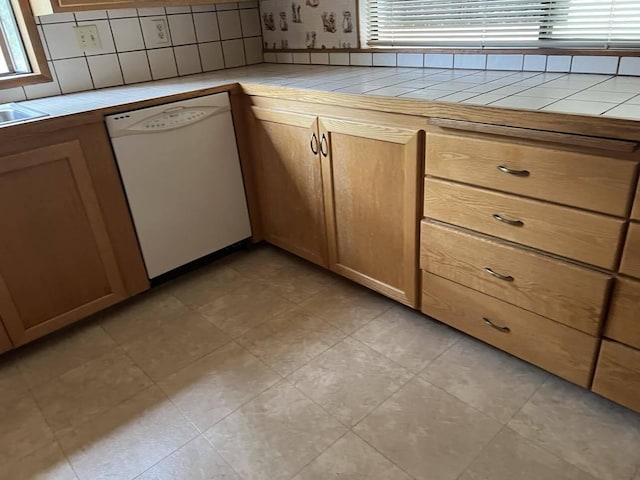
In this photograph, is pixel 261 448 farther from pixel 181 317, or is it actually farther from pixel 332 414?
pixel 181 317

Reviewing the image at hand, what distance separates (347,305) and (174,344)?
0.70 metres

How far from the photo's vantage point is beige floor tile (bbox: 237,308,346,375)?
1.71 meters

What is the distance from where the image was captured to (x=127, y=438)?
145 cm

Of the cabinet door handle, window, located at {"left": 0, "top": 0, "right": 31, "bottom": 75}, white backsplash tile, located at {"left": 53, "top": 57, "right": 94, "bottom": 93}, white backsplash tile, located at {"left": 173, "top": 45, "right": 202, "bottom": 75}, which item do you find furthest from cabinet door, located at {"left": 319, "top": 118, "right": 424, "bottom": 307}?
window, located at {"left": 0, "top": 0, "right": 31, "bottom": 75}

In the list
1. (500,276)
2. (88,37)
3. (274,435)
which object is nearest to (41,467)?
(274,435)

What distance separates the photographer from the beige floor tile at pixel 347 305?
1.90 m

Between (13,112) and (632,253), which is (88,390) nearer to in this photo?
(13,112)

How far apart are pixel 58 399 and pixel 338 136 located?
1.34m

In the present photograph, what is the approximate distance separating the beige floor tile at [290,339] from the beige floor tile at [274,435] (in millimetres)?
160

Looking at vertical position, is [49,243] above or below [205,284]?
above

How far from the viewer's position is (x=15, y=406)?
161 centimetres

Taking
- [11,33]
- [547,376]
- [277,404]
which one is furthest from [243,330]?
[11,33]

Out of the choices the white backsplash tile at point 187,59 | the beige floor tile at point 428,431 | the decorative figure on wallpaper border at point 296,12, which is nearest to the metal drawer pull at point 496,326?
the beige floor tile at point 428,431

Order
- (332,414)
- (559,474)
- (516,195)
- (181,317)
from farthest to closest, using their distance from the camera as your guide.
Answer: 1. (181,317)
2. (332,414)
3. (516,195)
4. (559,474)
